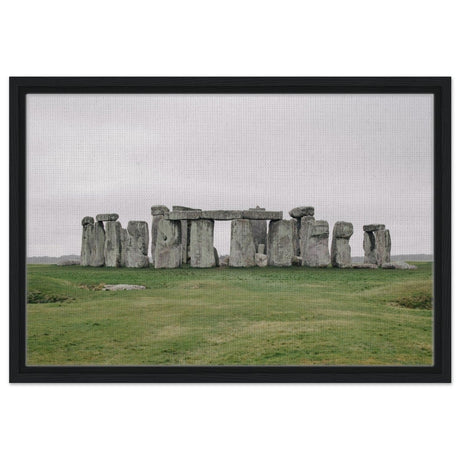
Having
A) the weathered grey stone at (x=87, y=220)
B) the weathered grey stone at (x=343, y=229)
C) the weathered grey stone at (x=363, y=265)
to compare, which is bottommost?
the weathered grey stone at (x=363, y=265)

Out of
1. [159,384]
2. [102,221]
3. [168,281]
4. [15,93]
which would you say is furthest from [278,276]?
[15,93]

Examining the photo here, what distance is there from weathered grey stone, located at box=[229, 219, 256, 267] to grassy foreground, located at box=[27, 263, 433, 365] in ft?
2.26

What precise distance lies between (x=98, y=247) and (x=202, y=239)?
4.82ft

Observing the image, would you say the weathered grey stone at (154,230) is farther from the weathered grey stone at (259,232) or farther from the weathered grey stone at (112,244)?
the weathered grey stone at (259,232)

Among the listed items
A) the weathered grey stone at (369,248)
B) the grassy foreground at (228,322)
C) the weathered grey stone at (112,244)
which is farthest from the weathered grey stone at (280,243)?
the weathered grey stone at (112,244)

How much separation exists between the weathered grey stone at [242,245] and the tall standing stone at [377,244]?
1613mm

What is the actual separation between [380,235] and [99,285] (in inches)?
140

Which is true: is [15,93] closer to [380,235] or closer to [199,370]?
[199,370]

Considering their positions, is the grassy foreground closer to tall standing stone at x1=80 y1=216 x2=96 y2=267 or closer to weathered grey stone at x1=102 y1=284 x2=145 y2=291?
weathered grey stone at x1=102 y1=284 x2=145 y2=291

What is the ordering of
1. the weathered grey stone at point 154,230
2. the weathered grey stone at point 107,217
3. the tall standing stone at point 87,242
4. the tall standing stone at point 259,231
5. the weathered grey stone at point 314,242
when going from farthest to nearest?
the tall standing stone at point 259,231, the weathered grey stone at point 314,242, the weathered grey stone at point 154,230, the tall standing stone at point 87,242, the weathered grey stone at point 107,217

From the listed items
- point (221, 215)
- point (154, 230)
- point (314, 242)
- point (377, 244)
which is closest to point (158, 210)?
point (154, 230)

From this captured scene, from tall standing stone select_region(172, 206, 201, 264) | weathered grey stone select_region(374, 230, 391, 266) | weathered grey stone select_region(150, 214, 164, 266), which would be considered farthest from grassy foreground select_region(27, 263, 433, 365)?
weathered grey stone select_region(150, 214, 164, 266)

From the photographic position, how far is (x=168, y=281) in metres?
5.94

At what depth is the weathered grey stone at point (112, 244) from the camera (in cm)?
635
